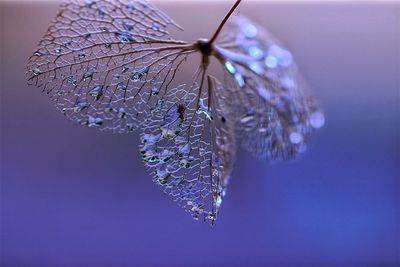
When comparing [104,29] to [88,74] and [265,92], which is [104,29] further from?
[265,92]

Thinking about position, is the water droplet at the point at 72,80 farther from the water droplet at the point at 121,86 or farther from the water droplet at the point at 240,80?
the water droplet at the point at 240,80

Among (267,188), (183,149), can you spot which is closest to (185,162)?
(183,149)

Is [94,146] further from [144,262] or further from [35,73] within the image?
[35,73]

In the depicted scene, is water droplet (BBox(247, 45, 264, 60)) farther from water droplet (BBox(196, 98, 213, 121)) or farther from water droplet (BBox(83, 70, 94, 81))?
water droplet (BBox(83, 70, 94, 81))

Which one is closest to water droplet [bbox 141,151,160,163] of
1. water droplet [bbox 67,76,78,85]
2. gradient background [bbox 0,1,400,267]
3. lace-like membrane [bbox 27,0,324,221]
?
lace-like membrane [bbox 27,0,324,221]

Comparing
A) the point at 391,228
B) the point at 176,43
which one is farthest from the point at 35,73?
the point at 391,228
